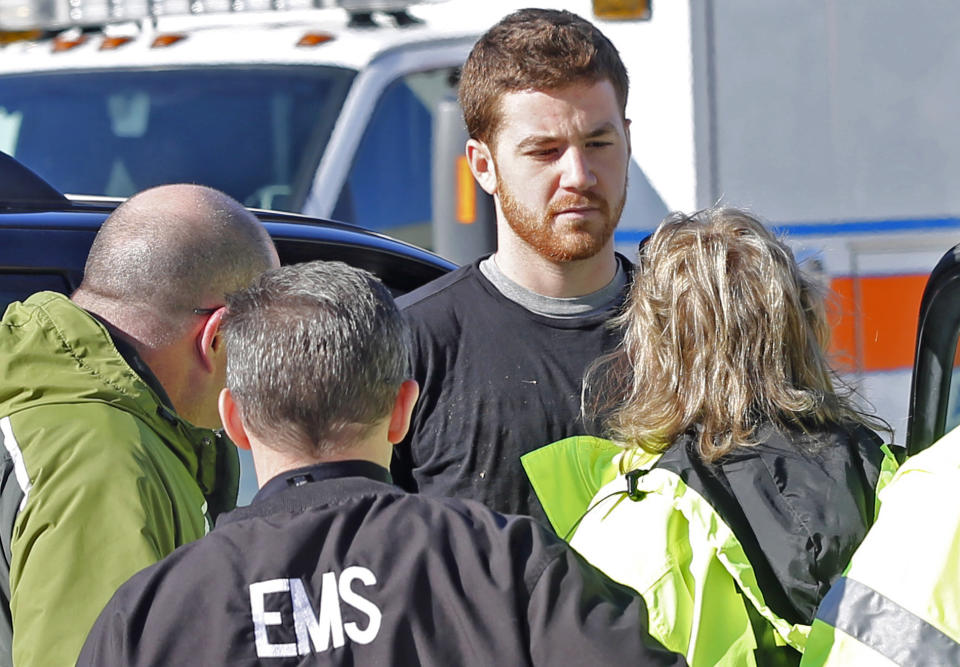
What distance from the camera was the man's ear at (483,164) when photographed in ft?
9.85

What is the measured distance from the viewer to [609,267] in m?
2.94

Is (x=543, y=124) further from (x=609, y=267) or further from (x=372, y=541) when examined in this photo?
(x=372, y=541)

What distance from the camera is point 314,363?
6.15 feet

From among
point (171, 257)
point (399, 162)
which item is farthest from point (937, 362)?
point (399, 162)

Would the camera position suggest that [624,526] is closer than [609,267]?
Yes

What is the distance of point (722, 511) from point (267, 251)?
109 centimetres

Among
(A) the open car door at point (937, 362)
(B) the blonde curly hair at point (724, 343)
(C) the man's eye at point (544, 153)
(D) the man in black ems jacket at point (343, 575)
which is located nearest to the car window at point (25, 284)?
(C) the man's eye at point (544, 153)

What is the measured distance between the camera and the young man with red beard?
A: 2.71 metres

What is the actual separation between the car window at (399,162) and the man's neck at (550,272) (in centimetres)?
289

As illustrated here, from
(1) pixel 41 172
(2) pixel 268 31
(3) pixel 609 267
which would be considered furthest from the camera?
(2) pixel 268 31

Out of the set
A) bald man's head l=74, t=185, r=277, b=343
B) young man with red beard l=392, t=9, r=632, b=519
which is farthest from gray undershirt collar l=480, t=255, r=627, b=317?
bald man's head l=74, t=185, r=277, b=343

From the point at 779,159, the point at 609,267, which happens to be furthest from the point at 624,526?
the point at 779,159

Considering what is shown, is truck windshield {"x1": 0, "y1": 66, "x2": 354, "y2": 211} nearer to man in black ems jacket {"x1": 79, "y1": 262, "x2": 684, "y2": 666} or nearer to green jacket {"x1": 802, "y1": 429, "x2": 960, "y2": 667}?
man in black ems jacket {"x1": 79, "y1": 262, "x2": 684, "y2": 666}

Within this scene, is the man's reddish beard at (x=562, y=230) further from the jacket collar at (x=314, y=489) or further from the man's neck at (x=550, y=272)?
the jacket collar at (x=314, y=489)
